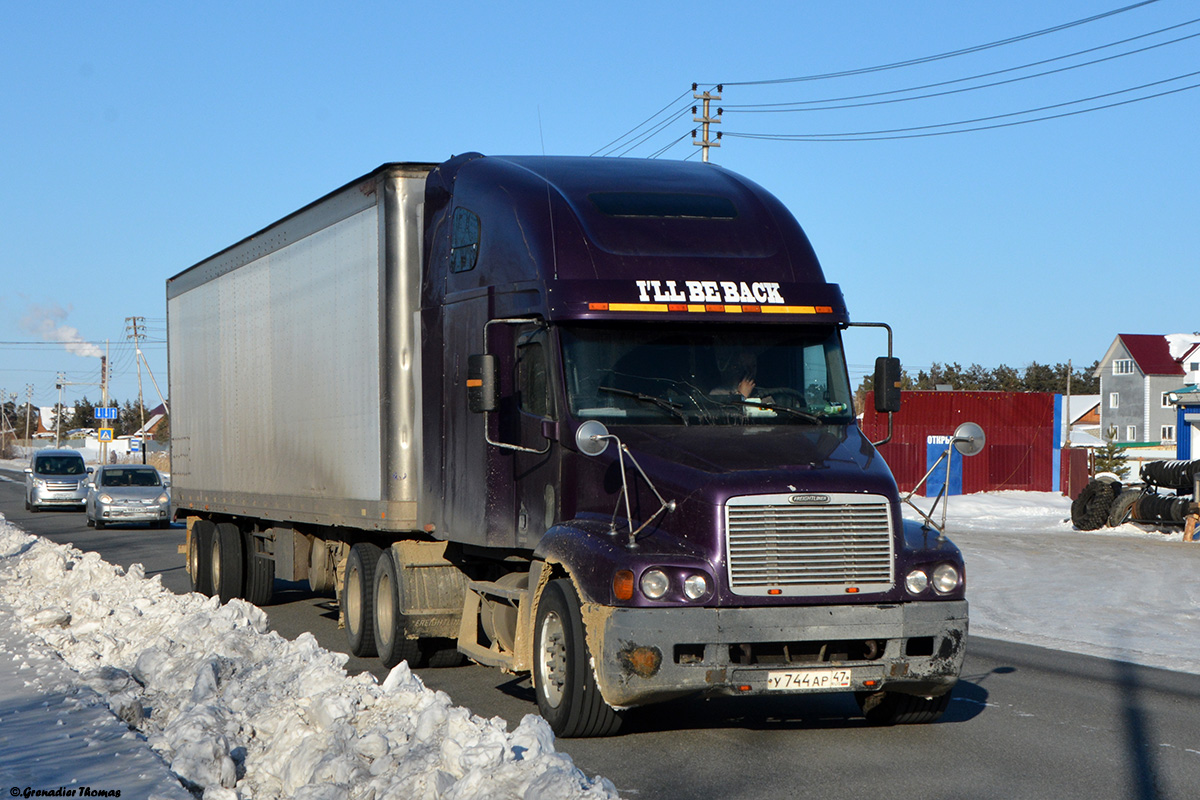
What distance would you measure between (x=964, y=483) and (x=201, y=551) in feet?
123

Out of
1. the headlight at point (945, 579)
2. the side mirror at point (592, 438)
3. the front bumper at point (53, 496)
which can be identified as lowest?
the front bumper at point (53, 496)

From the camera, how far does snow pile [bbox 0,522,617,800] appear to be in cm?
595

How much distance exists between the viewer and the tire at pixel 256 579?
632 inches

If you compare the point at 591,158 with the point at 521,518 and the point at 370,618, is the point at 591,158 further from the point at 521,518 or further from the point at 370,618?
the point at 370,618

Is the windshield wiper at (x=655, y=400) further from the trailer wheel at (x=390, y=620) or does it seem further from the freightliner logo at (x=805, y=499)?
the trailer wheel at (x=390, y=620)

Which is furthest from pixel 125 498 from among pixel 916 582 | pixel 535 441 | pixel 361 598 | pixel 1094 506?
pixel 916 582

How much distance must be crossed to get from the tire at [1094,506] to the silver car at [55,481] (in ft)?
94.9

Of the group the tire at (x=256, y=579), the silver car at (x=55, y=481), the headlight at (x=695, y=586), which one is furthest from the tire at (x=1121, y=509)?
the silver car at (x=55, y=481)

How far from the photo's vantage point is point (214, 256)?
650 inches

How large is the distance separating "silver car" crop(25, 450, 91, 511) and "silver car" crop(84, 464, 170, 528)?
292 inches

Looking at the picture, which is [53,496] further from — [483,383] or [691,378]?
[691,378]

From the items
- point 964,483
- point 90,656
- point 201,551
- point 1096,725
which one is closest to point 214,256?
point 201,551

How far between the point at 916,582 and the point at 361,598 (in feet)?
18.5

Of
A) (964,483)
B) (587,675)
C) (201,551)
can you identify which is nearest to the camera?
(587,675)
